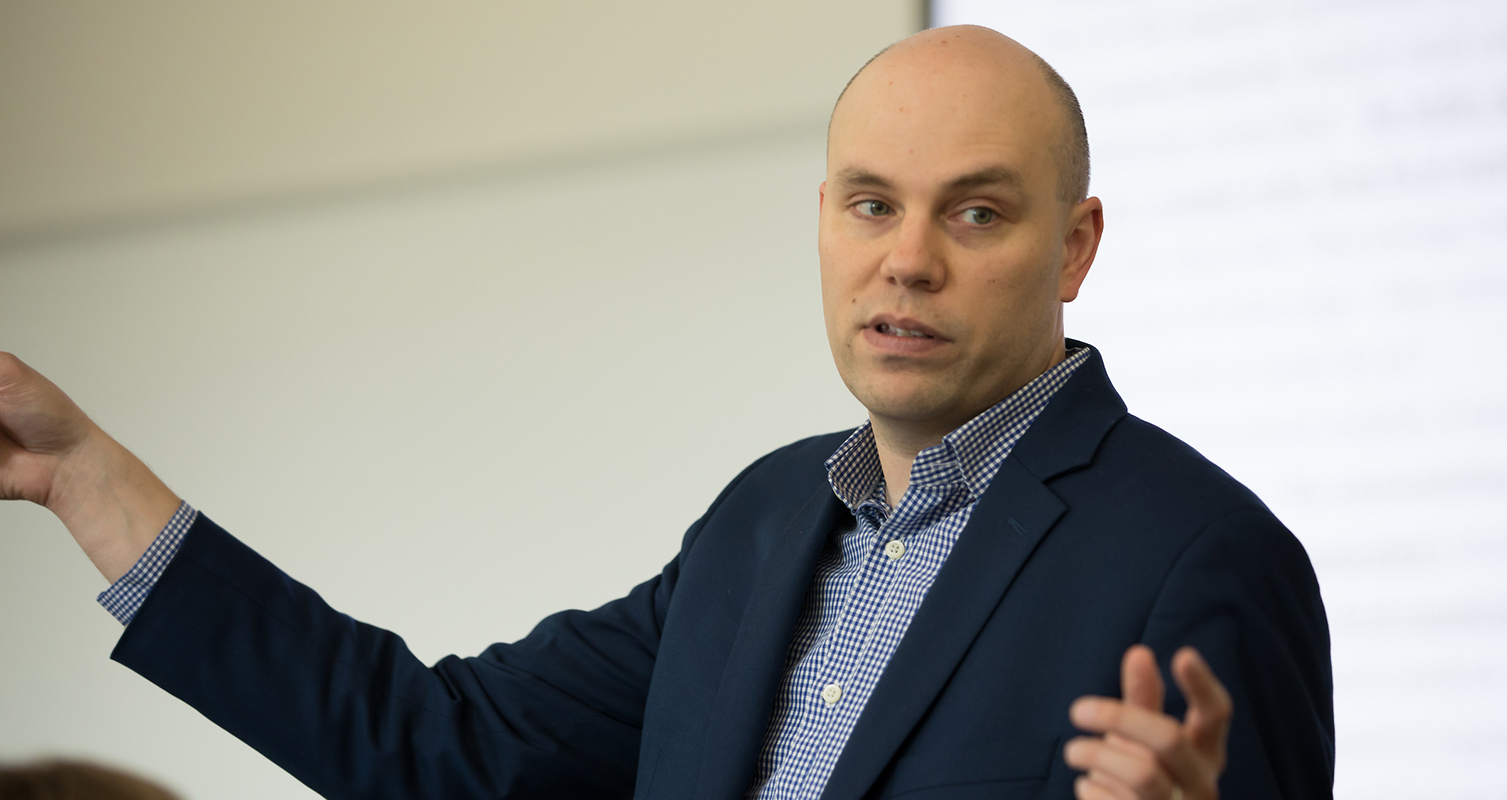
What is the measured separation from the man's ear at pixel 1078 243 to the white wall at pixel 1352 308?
1109 millimetres

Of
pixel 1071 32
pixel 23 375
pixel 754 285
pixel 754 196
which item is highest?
pixel 1071 32

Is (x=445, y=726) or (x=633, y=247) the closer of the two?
(x=445, y=726)

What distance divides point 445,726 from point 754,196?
149 centimetres

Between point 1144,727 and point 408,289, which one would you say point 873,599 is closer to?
point 1144,727

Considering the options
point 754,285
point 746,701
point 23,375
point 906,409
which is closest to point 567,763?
point 746,701

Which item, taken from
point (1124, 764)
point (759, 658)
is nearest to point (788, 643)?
point (759, 658)

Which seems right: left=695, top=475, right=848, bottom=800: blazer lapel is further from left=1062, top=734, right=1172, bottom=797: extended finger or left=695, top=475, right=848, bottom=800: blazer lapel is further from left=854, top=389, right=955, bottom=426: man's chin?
left=1062, top=734, right=1172, bottom=797: extended finger

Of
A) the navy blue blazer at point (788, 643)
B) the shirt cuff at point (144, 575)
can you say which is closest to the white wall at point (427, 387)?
the navy blue blazer at point (788, 643)

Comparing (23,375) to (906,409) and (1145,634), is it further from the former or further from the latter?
(1145,634)

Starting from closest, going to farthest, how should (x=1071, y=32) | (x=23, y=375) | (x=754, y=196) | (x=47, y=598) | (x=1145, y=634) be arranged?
(x=1145, y=634), (x=23, y=375), (x=1071, y=32), (x=754, y=196), (x=47, y=598)

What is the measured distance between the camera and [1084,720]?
78 cm

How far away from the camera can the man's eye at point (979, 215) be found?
1267 millimetres

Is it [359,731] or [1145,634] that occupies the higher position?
[1145,634]

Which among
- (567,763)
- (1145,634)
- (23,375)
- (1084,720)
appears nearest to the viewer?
(1084,720)
